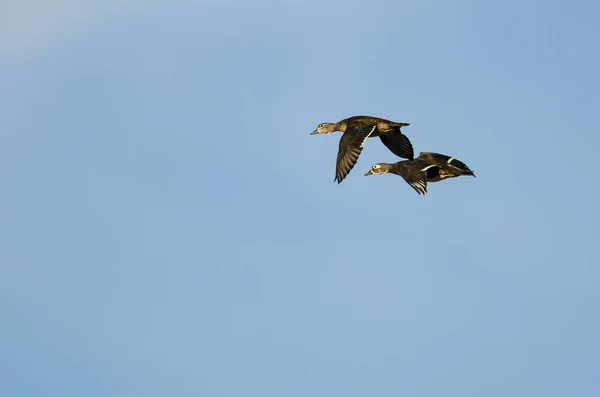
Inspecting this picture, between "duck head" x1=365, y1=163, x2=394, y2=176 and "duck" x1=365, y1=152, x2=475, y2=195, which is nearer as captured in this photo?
"duck" x1=365, y1=152, x2=475, y2=195

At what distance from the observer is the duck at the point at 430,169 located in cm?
5584

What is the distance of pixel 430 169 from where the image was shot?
56344mm

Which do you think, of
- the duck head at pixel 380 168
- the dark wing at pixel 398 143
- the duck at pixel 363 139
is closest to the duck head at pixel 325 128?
the duck at pixel 363 139

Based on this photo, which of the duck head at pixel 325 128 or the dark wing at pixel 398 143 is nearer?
the dark wing at pixel 398 143

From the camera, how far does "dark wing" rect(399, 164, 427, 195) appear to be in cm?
5506

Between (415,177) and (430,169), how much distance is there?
820 millimetres

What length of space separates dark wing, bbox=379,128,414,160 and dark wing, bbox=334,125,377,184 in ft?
4.91

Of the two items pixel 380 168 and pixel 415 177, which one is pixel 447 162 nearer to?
pixel 415 177

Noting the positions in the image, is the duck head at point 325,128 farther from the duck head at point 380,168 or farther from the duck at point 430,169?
the duck at point 430,169

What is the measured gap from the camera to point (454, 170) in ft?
186

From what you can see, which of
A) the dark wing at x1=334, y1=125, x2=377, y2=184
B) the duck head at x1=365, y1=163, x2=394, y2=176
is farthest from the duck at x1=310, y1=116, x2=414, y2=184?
the duck head at x1=365, y1=163, x2=394, y2=176

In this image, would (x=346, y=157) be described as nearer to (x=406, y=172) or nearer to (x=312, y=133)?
(x=406, y=172)

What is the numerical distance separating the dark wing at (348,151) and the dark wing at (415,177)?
184 cm

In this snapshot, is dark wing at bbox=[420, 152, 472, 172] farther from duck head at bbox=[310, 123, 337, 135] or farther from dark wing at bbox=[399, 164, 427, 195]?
duck head at bbox=[310, 123, 337, 135]
